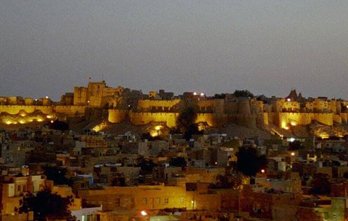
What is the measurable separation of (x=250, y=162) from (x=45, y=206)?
38.7ft

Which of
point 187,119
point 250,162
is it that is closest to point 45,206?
point 250,162

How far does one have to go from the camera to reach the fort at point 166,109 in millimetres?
55312

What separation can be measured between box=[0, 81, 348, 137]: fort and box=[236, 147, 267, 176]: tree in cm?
2755

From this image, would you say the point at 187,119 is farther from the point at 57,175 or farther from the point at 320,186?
the point at 320,186

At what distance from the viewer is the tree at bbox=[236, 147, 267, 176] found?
78.8 ft

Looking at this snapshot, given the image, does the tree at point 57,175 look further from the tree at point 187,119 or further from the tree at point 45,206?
the tree at point 187,119

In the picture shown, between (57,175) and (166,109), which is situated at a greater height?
(166,109)

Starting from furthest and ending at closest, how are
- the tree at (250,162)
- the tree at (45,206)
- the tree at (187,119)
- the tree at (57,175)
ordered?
the tree at (187,119)
the tree at (250,162)
the tree at (57,175)
the tree at (45,206)

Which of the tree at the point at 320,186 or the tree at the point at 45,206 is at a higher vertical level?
the tree at the point at 320,186

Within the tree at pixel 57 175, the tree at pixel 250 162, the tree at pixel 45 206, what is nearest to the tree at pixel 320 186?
the tree at pixel 250 162

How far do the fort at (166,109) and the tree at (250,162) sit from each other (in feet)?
90.4

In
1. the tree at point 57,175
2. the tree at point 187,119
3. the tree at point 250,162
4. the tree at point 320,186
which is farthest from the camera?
the tree at point 187,119

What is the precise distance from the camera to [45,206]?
45.9ft

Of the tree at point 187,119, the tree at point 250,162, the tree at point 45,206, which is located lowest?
the tree at point 45,206
